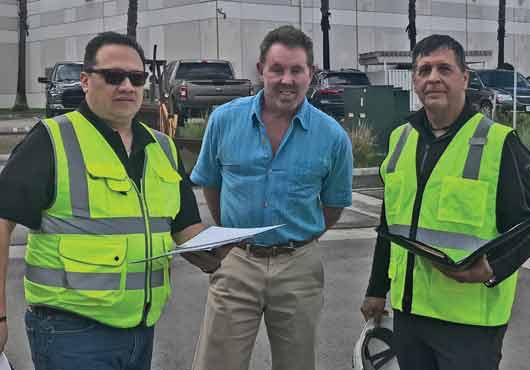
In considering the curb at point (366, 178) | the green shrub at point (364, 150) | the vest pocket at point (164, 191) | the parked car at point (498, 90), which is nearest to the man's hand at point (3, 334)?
→ the vest pocket at point (164, 191)

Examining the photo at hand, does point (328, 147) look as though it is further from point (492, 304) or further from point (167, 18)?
point (167, 18)

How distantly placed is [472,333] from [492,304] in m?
0.13

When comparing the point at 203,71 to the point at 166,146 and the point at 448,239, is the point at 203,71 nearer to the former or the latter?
the point at 166,146

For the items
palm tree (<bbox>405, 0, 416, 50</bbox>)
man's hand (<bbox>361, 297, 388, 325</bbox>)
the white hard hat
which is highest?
palm tree (<bbox>405, 0, 416, 50</bbox>)

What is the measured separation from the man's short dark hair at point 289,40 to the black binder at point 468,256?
3.50 ft

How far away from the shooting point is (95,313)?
258 centimetres

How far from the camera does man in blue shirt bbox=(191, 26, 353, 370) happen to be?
11.3 feet

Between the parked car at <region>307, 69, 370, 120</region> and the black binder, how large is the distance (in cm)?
1713

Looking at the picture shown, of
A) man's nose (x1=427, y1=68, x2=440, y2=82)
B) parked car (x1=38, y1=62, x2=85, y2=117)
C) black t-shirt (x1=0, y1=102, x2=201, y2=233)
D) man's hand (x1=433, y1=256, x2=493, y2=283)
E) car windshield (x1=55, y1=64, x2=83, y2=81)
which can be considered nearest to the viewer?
black t-shirt (x1=0, y1=102, x2=201, y2=233)

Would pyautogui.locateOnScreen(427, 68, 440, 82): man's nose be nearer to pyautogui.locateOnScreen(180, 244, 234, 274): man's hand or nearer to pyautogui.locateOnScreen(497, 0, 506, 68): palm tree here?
pyautogui.locateOnScreen(180, 244, 234, 274): man's hand

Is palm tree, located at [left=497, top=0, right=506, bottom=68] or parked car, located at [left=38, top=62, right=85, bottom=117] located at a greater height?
palm tree, located at [left=497, top=0, right=506, bottom=68]

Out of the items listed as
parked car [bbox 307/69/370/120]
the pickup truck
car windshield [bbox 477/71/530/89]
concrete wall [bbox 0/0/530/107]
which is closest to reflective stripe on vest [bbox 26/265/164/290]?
the pickup truck

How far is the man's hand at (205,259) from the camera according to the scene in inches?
118

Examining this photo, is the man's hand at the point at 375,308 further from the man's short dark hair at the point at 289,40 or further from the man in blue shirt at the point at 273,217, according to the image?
the man's short dark hair at the point at 289,40
